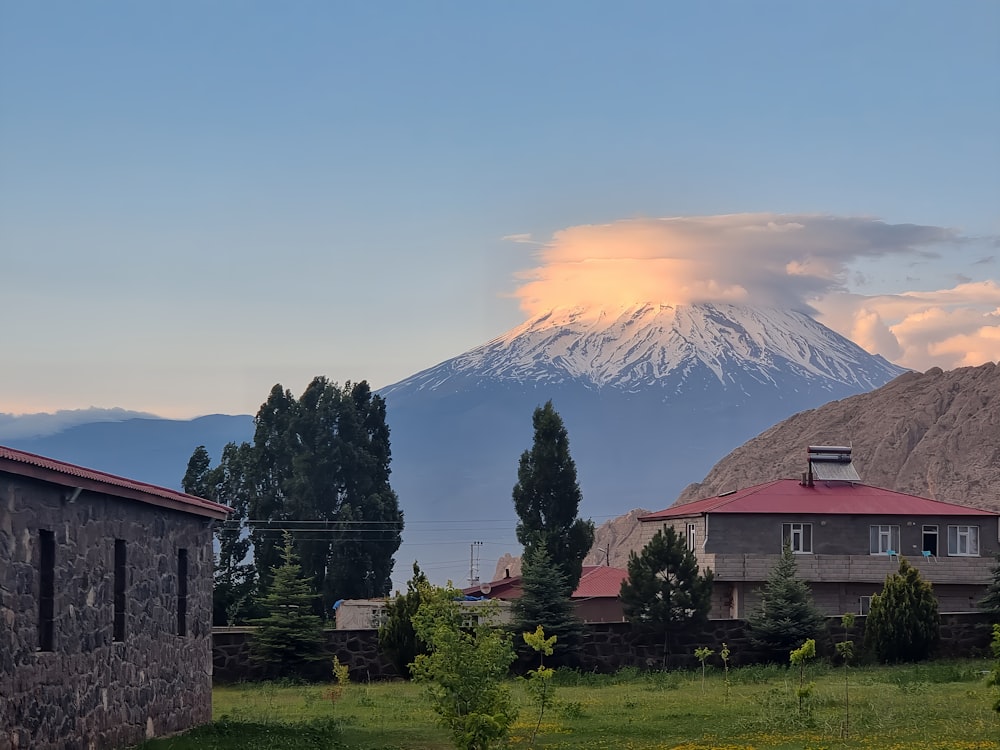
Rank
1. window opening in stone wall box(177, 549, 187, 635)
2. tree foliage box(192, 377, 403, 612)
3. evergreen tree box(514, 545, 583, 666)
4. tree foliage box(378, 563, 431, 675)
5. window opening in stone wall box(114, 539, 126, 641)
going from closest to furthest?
window opening in stone wall box(114, 539, 126, 641)
window opening in stone wall box(177, 549, 187, 635)
tree foliage box(378, 563, 431, 675)
evergreen tree box(514, 545, 583, 666)
tree foliage box(192, 377, 403, 612)

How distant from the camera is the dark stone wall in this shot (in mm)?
17844

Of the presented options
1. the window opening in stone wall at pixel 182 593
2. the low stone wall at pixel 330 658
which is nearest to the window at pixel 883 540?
the low stone wall at pixel 330 658

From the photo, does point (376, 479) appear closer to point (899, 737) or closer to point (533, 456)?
point (533, 456)

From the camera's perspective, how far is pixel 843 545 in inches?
2318

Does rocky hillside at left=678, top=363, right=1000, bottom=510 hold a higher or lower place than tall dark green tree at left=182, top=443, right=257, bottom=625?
higher

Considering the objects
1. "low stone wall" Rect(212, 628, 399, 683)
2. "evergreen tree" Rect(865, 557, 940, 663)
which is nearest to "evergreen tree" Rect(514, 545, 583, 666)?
"low stone wall" Rect(212, 628, 399, 683)

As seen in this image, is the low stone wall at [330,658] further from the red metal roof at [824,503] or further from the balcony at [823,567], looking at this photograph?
the red metal roof at [824,503]

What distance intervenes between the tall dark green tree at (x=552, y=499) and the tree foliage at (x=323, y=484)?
14952 millimetres

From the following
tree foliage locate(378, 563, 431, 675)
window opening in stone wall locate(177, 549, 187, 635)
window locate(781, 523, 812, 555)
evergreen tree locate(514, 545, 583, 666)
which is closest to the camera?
window opening in stone wall locate(177, 549, 187, 635)

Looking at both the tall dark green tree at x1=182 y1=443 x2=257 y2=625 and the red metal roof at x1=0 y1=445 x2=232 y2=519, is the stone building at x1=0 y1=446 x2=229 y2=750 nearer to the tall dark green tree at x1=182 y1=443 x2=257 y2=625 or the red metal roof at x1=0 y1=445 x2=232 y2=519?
the red metal roof at x1=0 y1=445 x2=232 y2=519

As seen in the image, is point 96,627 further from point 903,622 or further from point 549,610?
point 903,622

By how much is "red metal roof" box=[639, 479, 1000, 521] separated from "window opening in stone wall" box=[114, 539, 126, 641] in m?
39.7

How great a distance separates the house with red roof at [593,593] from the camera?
6369 centimetres

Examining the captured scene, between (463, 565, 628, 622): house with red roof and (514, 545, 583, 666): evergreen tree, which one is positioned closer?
(514, 545, 583, 666): evergreen tree
